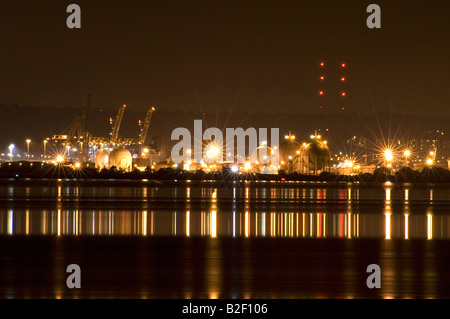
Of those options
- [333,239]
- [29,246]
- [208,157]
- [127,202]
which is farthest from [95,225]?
[208,157]

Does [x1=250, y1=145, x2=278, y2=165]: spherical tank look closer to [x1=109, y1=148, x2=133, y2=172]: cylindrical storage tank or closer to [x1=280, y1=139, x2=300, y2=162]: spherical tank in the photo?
[x1=280, y1=139, x2=300, y2=162]: spherical tank

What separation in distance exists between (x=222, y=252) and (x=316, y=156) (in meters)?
106

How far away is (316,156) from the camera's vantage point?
123938 mm

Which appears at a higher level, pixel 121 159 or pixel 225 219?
pixel 121 159

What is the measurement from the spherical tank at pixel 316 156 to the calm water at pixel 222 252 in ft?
296

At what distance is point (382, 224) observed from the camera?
90.5ft

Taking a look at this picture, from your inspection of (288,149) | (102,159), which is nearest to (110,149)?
(102,159)

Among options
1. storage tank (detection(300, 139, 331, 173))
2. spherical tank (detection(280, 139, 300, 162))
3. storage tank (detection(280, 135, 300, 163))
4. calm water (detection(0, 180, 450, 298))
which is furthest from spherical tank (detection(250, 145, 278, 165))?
calm water (detection(0, 180, 450, 298))

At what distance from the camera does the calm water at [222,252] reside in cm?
1419

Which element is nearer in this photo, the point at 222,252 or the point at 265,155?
the point at 222,252

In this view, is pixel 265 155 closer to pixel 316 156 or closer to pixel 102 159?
pixel 102 159

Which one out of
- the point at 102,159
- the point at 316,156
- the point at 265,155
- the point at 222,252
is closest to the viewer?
the point at 222,252

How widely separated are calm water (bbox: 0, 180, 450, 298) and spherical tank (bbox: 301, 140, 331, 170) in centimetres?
9021
